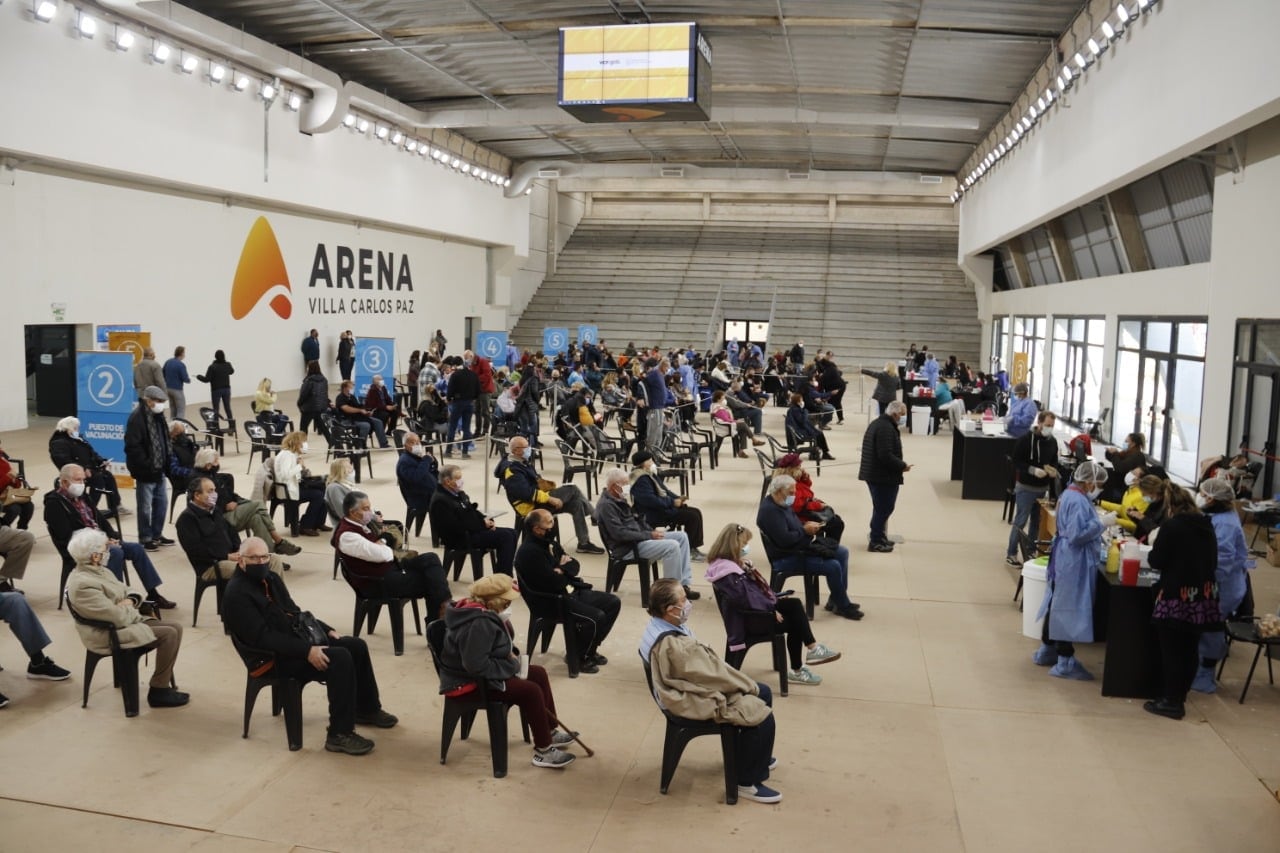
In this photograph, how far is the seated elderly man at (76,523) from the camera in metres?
7.09

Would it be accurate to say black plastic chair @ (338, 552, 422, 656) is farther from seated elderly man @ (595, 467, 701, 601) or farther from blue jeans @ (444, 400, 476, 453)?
blue jeans @ (444, 400, 476, 453)

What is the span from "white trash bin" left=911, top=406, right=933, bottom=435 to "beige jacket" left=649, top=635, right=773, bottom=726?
15.4 m

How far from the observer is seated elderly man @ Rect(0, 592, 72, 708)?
609 centimetres

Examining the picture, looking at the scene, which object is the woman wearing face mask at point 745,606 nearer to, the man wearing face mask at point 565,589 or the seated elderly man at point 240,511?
the man wearing face mask at point 565,589

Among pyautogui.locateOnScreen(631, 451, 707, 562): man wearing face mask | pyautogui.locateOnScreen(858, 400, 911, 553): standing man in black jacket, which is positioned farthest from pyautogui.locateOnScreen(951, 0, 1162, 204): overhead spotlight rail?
pyautogui.locateOnScreen(631, 451, 707, 562): man wearing face mask

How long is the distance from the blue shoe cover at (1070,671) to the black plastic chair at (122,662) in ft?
18.1

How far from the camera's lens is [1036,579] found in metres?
7.32

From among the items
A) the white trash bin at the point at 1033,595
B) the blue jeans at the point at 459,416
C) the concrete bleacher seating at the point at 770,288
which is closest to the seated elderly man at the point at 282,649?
the white trash bin at the point at 1033,595

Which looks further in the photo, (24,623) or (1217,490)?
(1217,490)

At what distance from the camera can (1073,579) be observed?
6.78 m

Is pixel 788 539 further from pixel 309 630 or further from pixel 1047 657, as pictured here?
pixel 309 630

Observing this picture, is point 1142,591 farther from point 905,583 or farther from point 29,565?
point 29,565

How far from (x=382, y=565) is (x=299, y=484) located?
3359 mm

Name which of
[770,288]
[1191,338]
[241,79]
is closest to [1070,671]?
[1191,338]
